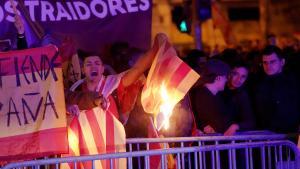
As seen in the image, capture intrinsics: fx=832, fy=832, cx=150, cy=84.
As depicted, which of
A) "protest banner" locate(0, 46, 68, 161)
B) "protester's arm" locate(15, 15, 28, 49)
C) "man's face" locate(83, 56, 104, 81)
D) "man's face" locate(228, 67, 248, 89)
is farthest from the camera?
"man's face" locate(228, 67, 248, 89)

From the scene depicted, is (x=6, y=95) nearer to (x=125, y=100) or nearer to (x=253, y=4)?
(x=125, y=100)

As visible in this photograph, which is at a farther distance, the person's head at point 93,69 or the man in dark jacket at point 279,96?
the man in dark jacket at point 279,96

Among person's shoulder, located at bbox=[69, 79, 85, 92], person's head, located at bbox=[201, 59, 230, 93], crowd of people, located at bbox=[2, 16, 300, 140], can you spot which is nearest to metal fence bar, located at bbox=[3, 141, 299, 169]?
crowd of people, located at bbox=[2, 16, 300, 140]

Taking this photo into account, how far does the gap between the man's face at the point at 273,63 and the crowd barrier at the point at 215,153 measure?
4.05 ft

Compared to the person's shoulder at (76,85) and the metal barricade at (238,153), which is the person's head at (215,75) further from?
the person's shoulder at (76,85)

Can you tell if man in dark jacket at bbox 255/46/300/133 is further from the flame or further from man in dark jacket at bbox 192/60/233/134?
the flame

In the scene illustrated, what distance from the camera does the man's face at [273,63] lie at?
8.38 m

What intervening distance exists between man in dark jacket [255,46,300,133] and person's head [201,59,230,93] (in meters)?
0.53

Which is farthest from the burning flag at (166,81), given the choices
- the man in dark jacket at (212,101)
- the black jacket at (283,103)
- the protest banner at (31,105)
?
the black jacket at (283,103)

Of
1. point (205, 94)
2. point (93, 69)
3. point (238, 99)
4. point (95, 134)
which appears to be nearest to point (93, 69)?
point (93, 69)

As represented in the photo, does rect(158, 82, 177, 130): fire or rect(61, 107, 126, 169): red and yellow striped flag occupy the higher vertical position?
rect(158, 82, 177, 130): fire

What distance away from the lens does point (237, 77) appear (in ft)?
28.3

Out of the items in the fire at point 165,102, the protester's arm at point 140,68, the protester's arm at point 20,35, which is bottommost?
the fire at point 165,102

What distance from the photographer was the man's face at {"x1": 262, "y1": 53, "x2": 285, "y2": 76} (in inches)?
330
